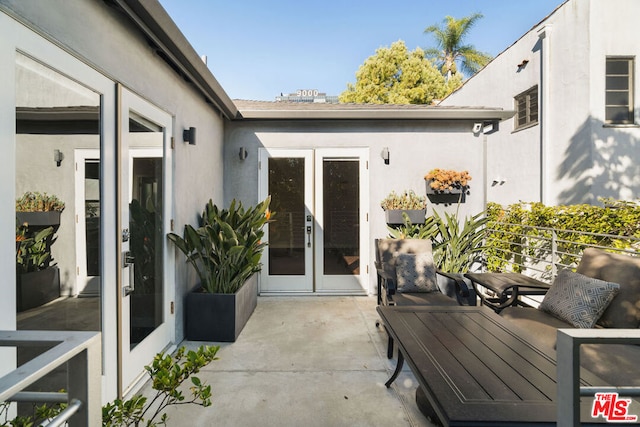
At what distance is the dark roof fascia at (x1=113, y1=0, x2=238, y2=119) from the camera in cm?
241

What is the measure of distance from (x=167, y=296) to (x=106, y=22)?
2.36 meters

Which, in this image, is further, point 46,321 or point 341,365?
point 341,365

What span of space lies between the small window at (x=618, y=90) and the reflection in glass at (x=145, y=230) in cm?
791

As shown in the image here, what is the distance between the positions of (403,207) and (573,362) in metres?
4.57

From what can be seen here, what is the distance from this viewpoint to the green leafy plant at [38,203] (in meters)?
1.71

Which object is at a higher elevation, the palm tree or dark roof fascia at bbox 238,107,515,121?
the palm tree

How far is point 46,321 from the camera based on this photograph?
73.7 inches

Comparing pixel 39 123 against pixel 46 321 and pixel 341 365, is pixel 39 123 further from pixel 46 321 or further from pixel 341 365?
pixel 341 365

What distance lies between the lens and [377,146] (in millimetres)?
5602

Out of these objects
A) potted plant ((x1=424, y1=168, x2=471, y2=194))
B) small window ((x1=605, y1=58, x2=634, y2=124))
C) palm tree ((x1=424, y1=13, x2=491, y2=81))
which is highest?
palm tree ((x1=424, y1=13, x2=491, y2=81))

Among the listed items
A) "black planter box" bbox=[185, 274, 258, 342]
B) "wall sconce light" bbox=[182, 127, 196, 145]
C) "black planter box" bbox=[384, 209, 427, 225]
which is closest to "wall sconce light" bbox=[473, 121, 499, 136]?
"black planter box" bbox=[384, 209, 427, 225]

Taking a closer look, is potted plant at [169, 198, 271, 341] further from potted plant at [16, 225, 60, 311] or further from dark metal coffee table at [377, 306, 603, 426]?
dark metal coffee table at [377, 306, 603, 426]

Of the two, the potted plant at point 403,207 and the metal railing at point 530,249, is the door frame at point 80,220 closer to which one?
the potted plant at point 403,207

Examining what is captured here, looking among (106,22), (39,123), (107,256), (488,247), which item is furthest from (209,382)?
(488,247)
